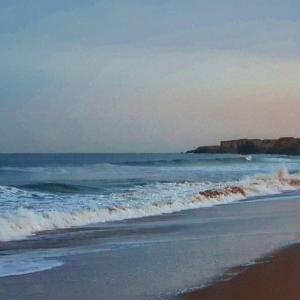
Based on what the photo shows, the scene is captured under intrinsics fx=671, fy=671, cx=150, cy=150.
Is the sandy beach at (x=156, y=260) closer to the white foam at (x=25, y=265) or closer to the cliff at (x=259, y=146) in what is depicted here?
the white foam at (x=25, y=265)

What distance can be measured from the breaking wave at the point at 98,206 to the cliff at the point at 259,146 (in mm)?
104873

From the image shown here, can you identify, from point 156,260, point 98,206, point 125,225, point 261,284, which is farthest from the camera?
point 98,206

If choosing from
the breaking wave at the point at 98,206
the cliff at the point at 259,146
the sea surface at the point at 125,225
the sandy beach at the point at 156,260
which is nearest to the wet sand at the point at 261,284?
the sandy beach at the point at 156,260

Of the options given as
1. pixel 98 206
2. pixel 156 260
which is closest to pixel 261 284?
pixel 156 260

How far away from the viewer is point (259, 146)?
5482 inches

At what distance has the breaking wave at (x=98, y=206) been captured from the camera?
13.9m

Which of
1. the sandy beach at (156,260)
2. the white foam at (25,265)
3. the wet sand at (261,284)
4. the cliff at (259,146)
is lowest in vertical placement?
the wet sand at (261,284)

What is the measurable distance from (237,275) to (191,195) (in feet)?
46.0

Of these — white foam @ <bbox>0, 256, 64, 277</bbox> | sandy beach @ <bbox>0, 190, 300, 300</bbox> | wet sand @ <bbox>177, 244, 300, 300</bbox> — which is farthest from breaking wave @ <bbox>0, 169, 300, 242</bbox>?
wet sand @ <bbox>177, 244, 300, 300</bbox>

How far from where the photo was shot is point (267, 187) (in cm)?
2853

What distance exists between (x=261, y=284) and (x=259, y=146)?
133 meters

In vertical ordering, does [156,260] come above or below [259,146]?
below

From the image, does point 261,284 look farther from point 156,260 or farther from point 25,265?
point 25,265

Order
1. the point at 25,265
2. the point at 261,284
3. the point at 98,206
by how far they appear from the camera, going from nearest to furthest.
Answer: the point at 261,284
the point at 25,265
the point at 98,206
